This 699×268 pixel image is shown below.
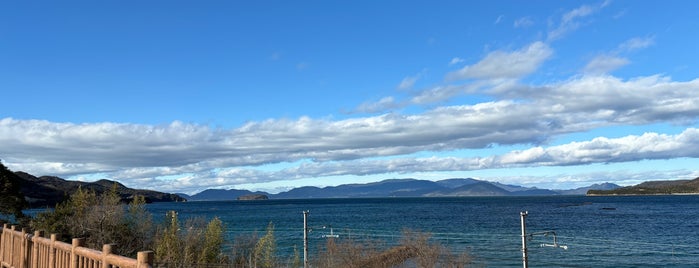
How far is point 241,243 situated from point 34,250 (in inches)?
703

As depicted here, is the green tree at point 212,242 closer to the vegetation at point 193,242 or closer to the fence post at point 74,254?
the vegetation at point 193,242

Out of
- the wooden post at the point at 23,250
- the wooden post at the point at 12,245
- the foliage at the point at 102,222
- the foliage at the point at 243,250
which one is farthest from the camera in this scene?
the foliage at the point at 243,250

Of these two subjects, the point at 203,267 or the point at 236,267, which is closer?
the point at 203,267

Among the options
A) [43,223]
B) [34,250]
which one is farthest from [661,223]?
[34,250]

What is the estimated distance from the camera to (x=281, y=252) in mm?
41062

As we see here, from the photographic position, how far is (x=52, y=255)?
25.6ft

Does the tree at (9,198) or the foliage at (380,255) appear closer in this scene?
the foliage at (380,255)

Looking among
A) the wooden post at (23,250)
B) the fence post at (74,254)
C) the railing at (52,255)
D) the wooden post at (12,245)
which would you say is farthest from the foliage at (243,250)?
the fence post at (74,254)

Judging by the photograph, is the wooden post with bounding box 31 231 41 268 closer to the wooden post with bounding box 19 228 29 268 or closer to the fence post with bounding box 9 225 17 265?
the wooden post with bounding box 19 228 29 268

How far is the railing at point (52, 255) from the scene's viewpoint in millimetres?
5363

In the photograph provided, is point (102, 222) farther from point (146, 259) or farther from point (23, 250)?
point (146, 259)

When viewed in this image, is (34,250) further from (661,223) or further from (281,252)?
(661,223)

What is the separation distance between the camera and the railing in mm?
5363

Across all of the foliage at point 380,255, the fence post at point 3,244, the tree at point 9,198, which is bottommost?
the foliage at point 380,255
